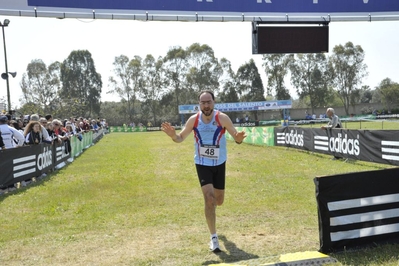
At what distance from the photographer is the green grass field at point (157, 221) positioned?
5441mm

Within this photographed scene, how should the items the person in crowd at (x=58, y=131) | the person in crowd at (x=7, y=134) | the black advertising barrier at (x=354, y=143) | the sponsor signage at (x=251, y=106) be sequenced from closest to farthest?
the person in crowd at (x=7, y=134)
the black advertising barrier at (x=354, y=143)
the person in crowd at (x=58, y=131)
the sponsor signage at (x=251, y=106)

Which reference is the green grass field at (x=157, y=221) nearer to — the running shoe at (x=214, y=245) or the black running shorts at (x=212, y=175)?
the running shoe at (x=214, y=245)

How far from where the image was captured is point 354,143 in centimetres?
1475

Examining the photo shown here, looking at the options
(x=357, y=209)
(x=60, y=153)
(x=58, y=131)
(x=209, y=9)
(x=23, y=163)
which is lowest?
(x=60, y=153)

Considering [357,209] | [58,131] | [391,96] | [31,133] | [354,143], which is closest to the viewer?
[357,209]

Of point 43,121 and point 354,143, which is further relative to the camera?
point 354,143

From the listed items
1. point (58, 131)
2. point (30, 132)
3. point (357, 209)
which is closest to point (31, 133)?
point (30, 132)

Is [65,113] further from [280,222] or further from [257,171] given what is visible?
[280,222]

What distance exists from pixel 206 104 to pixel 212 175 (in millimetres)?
993

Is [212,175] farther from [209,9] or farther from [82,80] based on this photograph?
[82,80]

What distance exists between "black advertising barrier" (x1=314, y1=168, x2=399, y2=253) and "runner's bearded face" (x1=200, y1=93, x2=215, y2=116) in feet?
5.57

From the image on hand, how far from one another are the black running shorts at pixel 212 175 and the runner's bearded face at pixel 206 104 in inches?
29.3

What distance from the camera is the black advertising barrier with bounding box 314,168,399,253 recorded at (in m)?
5.11

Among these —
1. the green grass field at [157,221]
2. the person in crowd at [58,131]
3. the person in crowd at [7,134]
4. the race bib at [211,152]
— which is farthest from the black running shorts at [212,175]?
the person in crowd at [58,131]
